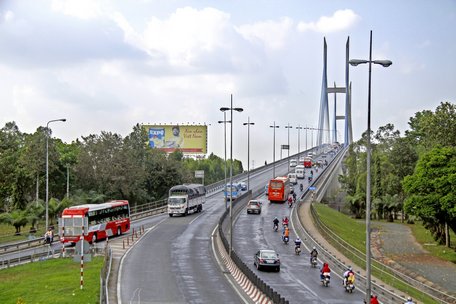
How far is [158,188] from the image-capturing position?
99.7 meters

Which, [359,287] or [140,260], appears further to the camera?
[140,260]

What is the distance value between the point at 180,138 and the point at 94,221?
103 m

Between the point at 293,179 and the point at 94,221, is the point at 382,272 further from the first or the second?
the point at 293,179

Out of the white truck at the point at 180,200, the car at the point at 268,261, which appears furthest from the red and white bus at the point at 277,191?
the car at the point at 268,261

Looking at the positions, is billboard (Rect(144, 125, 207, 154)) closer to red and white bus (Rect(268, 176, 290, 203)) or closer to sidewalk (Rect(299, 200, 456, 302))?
red and white bus (Rect(268, 176, 290, 203))

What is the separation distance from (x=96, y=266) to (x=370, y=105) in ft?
71.7

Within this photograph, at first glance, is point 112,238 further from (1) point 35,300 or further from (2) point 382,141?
(2) point 382,141

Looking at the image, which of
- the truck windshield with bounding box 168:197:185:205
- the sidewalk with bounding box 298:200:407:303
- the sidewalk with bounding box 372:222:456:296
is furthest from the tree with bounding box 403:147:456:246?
the truck windshield with bounding box 168:197:185:205

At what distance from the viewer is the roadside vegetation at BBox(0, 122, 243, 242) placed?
73.9m

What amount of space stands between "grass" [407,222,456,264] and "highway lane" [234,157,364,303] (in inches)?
654

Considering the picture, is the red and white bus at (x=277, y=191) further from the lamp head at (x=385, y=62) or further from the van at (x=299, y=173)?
the lamp head at (x=385, y=62)

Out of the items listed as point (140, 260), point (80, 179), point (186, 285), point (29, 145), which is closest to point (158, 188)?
point (80, 179)

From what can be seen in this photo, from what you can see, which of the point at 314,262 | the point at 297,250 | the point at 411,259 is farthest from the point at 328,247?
the point at 411,259

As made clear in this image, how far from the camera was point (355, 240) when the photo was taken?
72500 mm
